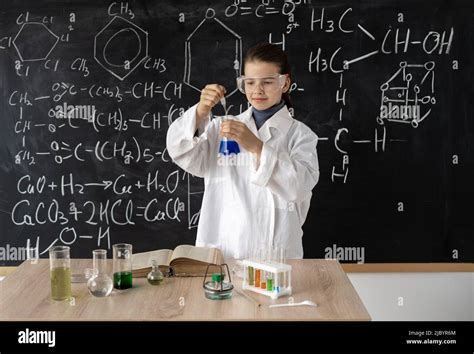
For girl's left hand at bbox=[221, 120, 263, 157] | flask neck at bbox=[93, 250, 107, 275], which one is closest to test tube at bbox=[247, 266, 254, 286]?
flask neck at bbox=[93, 250, 107, 275]

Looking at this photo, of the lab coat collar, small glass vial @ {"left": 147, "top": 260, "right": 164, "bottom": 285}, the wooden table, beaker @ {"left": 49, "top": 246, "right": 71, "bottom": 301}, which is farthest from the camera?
the lab coat collar

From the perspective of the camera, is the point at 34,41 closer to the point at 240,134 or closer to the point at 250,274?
the point at 240,134

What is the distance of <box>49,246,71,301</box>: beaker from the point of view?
178 centimetres

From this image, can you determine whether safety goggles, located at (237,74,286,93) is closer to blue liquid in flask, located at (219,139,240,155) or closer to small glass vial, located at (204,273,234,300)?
blue liquid in flask, located at (219,139,240,155)

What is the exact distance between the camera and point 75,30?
334cm

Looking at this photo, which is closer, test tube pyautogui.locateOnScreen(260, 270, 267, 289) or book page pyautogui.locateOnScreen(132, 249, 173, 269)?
test tube pyautogui.locateOnScreen(260, 270, 267, 289)

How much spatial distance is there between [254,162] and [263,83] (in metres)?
0.33

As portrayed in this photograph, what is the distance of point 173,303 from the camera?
5.76 ft

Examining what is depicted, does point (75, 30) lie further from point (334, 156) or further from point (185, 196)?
point (334, 156)

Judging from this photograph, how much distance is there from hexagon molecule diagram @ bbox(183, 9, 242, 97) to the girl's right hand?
2.94 ft

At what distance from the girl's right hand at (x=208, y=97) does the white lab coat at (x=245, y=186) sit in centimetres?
4
